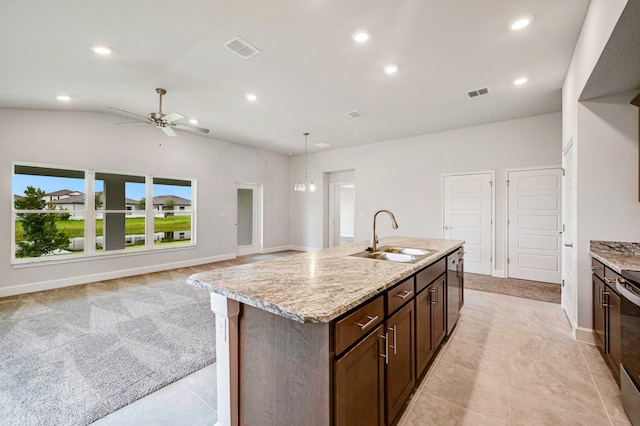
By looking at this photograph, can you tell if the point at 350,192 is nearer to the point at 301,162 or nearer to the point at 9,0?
the point at 301,162

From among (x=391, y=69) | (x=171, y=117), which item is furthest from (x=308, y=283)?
(x=171, y=117)

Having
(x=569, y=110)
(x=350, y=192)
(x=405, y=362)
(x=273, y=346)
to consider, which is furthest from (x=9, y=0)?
(x=350, y=192)

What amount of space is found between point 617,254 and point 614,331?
0.79m

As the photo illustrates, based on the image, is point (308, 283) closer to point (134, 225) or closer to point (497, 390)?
point (497, 390)

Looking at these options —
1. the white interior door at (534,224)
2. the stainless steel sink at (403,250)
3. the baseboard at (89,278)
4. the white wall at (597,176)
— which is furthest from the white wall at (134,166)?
the white wall at (597,176)

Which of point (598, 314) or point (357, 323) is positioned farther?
point (598, 314)

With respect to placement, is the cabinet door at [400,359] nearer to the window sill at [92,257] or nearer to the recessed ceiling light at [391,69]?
the recessed ceiling light at [391,69]

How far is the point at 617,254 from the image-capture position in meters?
2.33

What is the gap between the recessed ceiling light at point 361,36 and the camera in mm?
2604

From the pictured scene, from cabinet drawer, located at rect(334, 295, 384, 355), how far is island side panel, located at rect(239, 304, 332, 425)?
0.22 feet

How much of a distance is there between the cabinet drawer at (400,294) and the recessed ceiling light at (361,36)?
233 cm

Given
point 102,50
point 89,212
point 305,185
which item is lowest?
point 89,212

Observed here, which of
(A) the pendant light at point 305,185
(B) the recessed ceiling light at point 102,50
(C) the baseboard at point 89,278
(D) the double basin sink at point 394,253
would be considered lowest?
(C) the baseboard at point 89,278

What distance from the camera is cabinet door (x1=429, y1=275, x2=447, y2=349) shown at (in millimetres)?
2131
